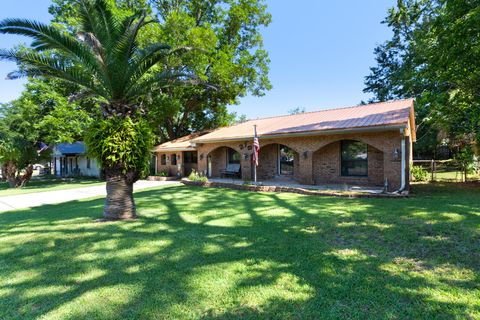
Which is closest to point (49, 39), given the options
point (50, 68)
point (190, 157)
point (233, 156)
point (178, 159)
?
point (50, 68)

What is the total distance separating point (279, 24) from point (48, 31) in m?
21.9

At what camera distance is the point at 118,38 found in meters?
7.54

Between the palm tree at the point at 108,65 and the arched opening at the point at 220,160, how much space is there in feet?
38.9

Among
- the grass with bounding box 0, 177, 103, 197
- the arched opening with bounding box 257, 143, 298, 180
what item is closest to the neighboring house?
the grass with bounding box 0, 177, 103, 197

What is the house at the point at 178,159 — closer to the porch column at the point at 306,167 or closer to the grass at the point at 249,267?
the porch column at the point at 306,167

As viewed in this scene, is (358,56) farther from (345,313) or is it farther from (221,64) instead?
(345,313)

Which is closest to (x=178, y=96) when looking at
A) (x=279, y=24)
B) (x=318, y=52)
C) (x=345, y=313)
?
(x=279, y=24)

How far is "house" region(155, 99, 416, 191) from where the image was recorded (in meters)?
11.1

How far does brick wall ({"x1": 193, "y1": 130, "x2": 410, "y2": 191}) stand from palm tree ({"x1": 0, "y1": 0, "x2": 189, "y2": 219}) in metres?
8.62

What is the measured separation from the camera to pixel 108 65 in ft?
23.8

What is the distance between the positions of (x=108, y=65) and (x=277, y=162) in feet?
38.1

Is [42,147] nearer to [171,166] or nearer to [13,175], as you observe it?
[13,175]

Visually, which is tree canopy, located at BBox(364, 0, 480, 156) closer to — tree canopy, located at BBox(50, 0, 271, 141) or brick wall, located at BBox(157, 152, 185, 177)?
tree canopy, located at BBox(50, 0, 271, 141)

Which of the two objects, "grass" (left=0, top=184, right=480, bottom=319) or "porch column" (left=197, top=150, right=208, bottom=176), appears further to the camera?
"porch column" (left=197, top=150, right=208, bottom=176)
